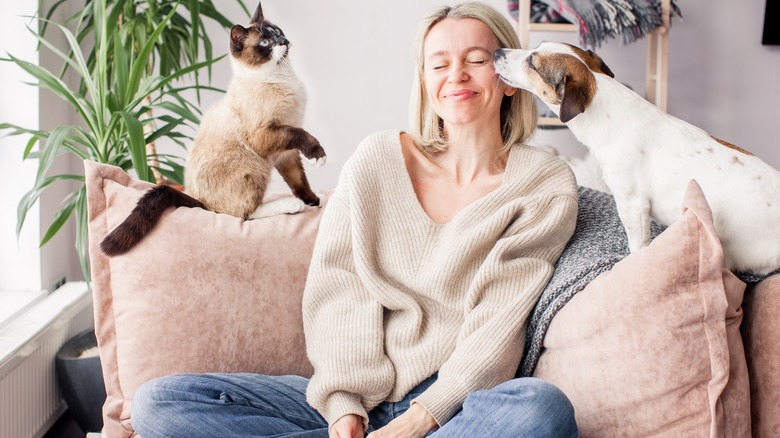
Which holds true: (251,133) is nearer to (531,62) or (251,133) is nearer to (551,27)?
(531,62)

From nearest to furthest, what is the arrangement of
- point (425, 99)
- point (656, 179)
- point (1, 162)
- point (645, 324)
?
point (645, 324) → point (656, 179) → point (425, 99) → point (1, 162)

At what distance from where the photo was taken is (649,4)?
2553mm

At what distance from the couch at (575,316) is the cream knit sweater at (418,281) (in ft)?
0.25

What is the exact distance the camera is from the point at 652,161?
51.8 inches

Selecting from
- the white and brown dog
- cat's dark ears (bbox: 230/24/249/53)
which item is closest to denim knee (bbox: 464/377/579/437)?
the white and brown dog

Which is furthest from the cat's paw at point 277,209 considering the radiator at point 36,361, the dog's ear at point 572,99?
the radiator at point 36,361

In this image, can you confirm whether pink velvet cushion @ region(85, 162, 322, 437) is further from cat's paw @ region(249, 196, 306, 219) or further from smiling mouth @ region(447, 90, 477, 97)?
smiling mouth @ region(447, 90, 477, 97)

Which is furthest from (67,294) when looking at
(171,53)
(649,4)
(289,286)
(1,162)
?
(649,4)

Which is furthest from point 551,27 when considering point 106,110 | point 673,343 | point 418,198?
point 673,343

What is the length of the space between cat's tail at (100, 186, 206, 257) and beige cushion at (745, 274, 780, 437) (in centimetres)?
118

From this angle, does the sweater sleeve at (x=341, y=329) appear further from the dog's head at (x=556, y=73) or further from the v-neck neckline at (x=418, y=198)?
the dog's head at (x=556, y=73)

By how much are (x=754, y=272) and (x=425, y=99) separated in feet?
2.58

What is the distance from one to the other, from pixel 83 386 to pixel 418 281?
1.13m

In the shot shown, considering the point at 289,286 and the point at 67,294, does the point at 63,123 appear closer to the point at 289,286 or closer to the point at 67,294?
the point at 67,294
